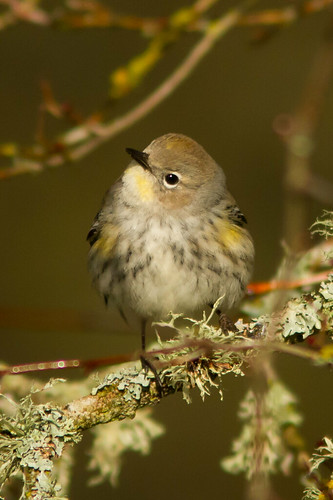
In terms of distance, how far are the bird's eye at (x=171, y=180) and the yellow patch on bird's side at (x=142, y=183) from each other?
0.09m

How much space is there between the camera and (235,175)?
7.02 metres

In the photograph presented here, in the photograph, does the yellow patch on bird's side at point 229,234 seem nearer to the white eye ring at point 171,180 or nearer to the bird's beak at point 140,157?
the white eye ring at point 171,180

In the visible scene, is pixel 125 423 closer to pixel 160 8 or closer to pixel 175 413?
pixel 175 413

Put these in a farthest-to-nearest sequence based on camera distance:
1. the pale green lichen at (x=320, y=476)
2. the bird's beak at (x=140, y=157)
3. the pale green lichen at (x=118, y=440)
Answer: the bird's beak at (x=140, y=157)
the pale green lichen at (x=118, y=440)
the pale green lichen at (x=320, y=476)

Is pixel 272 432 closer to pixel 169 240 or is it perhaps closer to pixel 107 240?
pixel 169 240

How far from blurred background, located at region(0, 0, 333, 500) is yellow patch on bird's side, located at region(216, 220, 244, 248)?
2369mm

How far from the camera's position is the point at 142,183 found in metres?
4.20

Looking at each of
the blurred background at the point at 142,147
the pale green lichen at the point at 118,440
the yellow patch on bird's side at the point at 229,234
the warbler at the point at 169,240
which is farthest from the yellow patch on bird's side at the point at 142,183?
the blurred background at the point at 142,147

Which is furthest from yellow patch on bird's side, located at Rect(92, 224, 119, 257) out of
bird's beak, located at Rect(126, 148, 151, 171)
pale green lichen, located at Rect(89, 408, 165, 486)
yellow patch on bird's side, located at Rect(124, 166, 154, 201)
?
pale green lichen, located at Rect(89, 408, 165, 486)

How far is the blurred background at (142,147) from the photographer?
6539mm

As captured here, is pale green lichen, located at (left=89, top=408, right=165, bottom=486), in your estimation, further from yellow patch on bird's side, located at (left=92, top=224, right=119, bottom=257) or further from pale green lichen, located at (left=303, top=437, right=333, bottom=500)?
pale green lichen, located at (left=303, top=437, right=333, bottom=500)

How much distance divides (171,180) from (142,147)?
2856 millimetres

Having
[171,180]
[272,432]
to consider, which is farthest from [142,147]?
[272,432]

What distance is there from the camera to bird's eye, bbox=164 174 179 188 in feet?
13.8
